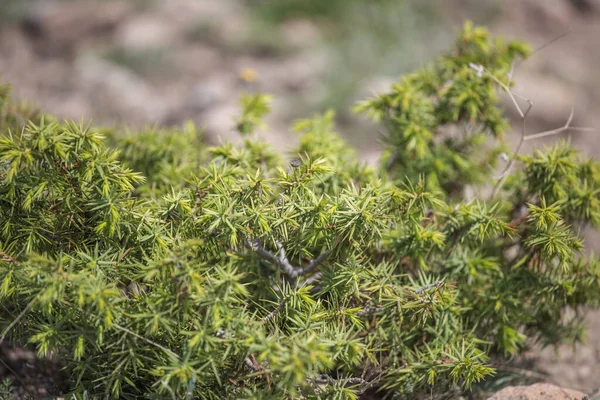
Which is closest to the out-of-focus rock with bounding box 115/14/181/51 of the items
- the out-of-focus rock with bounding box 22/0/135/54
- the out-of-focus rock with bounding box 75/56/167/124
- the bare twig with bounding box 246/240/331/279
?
the out-of-focus rock with bounding box 22/0/135/54

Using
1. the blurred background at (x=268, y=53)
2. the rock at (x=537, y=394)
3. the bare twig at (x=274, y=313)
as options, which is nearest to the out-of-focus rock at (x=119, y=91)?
the blurred background at (x=268, y=53)

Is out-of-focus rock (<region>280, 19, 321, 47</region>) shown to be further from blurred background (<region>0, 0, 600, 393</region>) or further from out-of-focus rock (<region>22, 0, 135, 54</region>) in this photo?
out-of-focus rock (<region>22, 0, 135, 54</region>)

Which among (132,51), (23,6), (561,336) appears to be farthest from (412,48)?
(23,6)

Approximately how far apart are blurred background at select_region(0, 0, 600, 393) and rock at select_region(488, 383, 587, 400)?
3477mm

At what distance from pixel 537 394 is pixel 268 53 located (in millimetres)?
5992

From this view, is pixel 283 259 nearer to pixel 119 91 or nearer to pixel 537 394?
pixel 537 394

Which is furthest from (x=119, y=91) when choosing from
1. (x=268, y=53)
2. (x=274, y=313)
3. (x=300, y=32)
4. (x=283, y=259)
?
(x=274, y=313)

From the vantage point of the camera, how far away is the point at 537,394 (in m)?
2.46

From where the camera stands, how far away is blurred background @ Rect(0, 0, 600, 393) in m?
6.16

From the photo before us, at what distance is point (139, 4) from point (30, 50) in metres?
1.78

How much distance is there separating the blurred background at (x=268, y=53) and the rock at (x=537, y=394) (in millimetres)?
3477

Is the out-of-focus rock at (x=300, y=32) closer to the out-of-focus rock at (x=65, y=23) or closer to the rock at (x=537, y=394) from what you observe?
the out-of-focus rock at (x=65, y=23)

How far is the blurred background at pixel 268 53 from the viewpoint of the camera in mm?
6164

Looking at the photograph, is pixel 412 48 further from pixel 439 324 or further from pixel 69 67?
pixel 439 324
